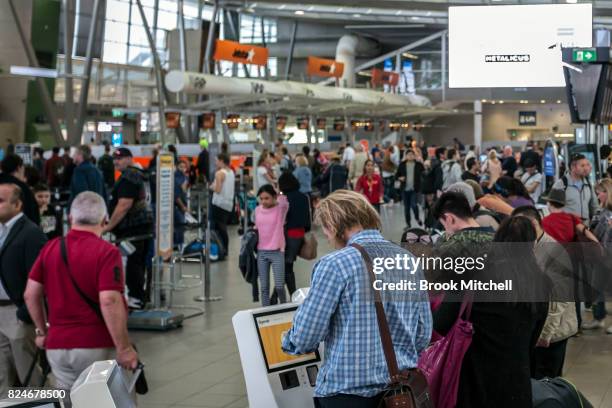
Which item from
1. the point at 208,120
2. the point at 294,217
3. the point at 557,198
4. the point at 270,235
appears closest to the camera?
the point at 557,198

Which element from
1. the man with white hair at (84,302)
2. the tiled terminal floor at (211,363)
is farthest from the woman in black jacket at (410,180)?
the man with white hair at (84,302)

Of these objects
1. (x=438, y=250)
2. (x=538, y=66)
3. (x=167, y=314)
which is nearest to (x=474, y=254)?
(x=438, y=250)

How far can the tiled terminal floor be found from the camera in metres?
7.08

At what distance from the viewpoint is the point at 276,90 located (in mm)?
28875

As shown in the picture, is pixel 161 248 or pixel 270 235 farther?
pixel 161 248

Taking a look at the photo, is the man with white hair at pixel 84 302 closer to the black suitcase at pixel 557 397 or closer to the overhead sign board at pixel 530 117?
the black suitcase at pixel 557 397

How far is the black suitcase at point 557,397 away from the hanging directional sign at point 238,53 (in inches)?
1012

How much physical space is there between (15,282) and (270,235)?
4198 mm

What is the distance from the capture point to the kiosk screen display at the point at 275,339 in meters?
4.39

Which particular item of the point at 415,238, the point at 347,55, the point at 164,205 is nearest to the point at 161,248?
the point at 164,205

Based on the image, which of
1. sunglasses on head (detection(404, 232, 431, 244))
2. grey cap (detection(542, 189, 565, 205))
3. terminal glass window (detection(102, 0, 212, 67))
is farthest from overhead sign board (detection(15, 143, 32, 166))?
sunglasses on head (detection(404, 232, 431, 244))

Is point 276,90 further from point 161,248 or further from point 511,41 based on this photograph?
point 511,41

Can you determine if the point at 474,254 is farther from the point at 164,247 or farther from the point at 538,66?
the point at 164,247

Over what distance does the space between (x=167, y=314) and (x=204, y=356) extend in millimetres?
1468
